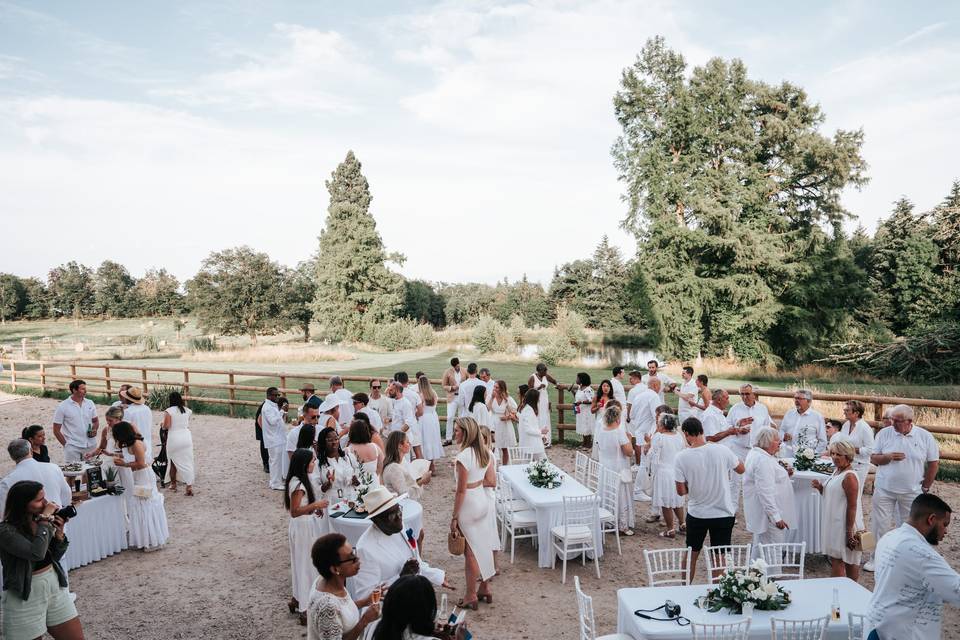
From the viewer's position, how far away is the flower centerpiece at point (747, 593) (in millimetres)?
4598

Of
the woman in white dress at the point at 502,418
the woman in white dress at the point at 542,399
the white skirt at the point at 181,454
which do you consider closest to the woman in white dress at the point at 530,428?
the woman in white dress at the point at 502,418

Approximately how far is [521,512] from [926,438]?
521cm

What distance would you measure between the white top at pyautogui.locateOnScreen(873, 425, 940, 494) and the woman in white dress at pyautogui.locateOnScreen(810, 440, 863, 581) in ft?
4.78

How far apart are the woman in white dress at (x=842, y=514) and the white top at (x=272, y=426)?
914 centimetres

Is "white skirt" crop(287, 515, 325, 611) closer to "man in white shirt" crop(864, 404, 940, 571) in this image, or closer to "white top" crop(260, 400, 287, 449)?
"white top" crop(260, 400, 287, 449)

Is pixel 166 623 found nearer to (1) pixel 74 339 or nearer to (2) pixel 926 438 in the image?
(2) pixel 926 438

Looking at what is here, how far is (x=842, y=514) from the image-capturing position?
20.4 feet

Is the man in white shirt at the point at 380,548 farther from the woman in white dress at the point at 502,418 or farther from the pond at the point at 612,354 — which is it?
the pond at the point at 612,354

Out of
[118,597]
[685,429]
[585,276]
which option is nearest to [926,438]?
[685,429]

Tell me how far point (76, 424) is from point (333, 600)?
29.1ft

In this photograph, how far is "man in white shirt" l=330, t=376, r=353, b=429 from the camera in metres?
10.9

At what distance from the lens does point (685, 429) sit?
630cm

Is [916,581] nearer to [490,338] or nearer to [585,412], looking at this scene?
[585,412]

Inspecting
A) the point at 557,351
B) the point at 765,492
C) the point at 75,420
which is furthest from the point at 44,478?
the point at 557,351
